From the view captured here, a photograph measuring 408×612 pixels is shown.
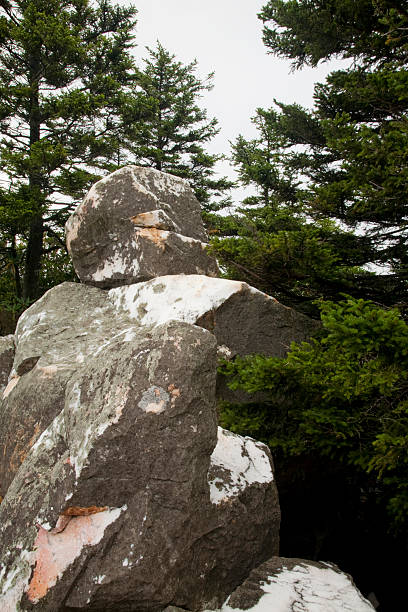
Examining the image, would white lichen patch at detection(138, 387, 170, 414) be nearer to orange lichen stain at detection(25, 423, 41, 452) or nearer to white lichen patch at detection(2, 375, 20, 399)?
orange lichen stain at detection(25, 423, 41, 452)

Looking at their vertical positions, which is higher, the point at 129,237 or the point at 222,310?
the point at 129,237

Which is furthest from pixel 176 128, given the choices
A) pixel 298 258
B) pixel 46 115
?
pixel 298 258

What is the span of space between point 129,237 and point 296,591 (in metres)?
3.72

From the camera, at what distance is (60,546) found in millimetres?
2053

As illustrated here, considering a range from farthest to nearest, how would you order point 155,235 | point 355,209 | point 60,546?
1. point 155,235
2. point 355,209
3. point 60,546

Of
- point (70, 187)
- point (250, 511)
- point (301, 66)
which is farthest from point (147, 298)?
point (301, 66)

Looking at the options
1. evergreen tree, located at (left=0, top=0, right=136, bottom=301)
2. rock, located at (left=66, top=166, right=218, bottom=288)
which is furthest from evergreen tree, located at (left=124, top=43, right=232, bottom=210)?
rock, located at (left=66, top=166, right=218, bottom=288)

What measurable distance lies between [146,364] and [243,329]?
2226 mm

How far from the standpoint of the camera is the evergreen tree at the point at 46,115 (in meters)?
9.70

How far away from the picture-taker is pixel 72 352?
3.97m

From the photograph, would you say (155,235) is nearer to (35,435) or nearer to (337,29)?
(35,435)

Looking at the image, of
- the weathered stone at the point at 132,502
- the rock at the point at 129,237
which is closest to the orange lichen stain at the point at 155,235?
the rock at the point at 129,237

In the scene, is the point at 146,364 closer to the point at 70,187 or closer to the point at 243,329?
the point at 243,329

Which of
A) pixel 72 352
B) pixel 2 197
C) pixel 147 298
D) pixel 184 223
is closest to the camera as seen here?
pixel 72 352
